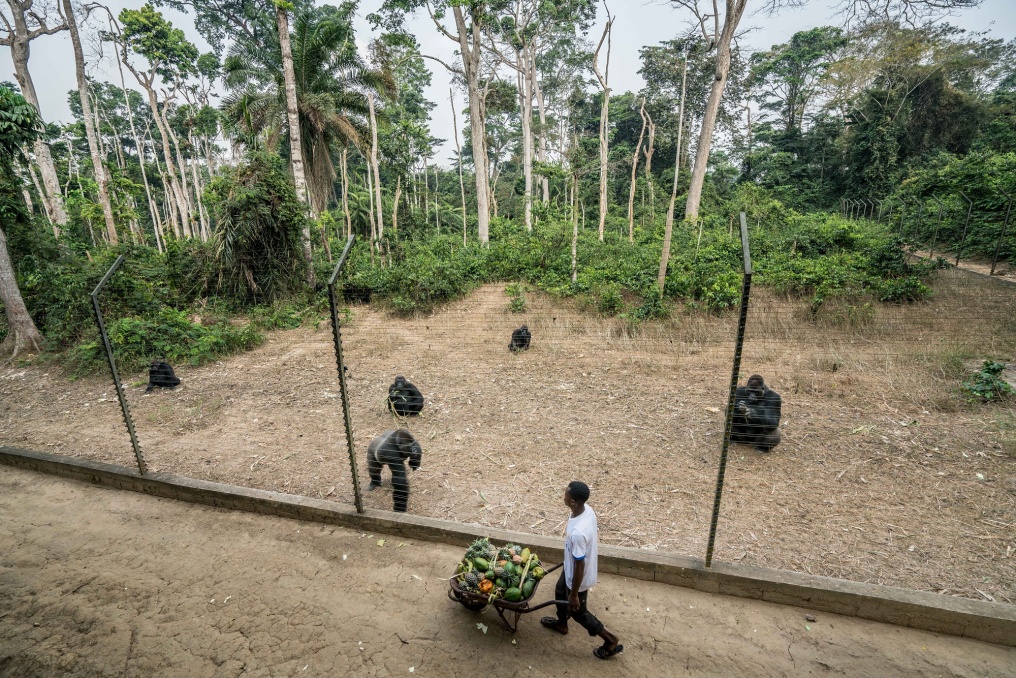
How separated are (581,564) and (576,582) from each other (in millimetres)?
128

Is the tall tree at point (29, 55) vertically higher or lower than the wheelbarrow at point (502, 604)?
higher

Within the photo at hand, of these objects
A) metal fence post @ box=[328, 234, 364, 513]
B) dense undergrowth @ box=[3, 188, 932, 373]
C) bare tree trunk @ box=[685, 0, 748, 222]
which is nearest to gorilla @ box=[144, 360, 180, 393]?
dense undergrowth @ box=[3, 188, 932, 373]

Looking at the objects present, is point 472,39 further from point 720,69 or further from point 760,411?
point 760,411

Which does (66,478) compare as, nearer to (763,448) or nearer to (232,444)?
(232,444)

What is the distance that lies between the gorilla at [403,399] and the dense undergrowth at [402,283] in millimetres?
4643

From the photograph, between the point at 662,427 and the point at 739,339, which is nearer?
the point at 739,339

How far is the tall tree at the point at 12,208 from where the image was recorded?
28.5ft

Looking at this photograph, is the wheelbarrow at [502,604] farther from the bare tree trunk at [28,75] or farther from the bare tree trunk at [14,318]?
the bare tree trunk at [28,75]

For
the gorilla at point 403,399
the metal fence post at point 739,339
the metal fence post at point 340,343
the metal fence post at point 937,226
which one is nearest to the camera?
the metal fence post at point 739,339

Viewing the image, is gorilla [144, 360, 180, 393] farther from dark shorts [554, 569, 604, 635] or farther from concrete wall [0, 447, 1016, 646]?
dark shorts [554, 569, 604, 635]

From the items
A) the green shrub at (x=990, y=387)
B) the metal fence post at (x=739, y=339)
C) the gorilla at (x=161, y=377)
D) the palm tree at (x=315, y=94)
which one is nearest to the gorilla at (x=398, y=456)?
the metal fence post at (x=739, y=339)

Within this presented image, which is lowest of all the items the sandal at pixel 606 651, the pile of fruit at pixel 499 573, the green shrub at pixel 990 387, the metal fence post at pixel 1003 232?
the sandal at pixel 606 651

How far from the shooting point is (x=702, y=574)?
10.4 ft

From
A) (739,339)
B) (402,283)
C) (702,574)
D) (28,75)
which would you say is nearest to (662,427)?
(702,574)
